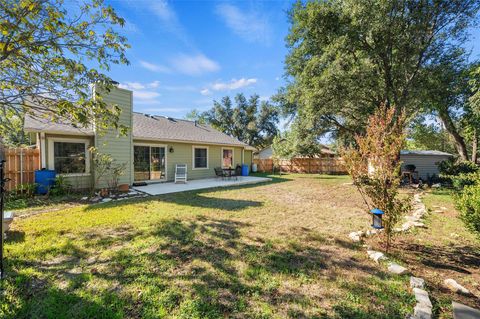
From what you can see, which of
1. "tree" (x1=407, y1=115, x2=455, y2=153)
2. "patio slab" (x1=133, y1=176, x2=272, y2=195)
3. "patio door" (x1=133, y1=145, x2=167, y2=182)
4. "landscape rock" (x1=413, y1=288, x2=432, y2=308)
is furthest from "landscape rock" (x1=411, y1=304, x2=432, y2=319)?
"tree" (x1=407, y1=115, x2=455, y2=153)

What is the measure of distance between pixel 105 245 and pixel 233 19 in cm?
850

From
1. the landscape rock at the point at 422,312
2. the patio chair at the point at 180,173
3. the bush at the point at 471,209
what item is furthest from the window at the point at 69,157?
the bush at the point at 471,209

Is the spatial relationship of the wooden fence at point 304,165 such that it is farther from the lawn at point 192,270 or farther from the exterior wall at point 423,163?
the lawn at point 192,270

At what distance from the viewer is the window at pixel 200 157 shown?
12969mm

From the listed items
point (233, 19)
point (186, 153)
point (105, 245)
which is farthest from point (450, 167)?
point (105, 245)

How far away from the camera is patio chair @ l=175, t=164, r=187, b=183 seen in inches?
442

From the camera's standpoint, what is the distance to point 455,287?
8.40 feet

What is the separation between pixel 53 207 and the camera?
19.9ft

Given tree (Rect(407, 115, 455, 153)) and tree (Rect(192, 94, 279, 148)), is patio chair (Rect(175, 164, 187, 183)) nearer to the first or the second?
tree (Rect(192, 94, 279, 148))

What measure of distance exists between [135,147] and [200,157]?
4.00 meters

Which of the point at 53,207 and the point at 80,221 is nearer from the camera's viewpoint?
the point at 80,221

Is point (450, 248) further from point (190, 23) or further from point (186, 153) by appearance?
point (186, 153)

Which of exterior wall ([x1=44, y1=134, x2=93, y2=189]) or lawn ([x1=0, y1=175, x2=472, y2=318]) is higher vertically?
exterior wall ([x1=44, y1=134, x2=93, y2=189])

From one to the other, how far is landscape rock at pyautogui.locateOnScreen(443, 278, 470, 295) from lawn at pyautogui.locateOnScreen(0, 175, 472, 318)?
1.69ft
